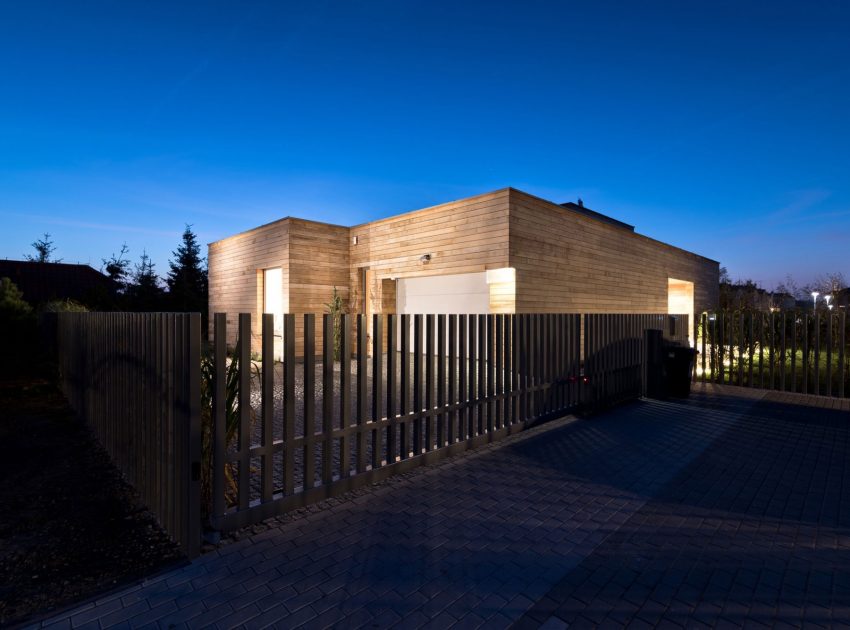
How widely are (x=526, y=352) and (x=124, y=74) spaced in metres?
11.3

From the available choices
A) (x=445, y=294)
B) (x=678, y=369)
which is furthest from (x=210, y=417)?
(x=445, y=294)

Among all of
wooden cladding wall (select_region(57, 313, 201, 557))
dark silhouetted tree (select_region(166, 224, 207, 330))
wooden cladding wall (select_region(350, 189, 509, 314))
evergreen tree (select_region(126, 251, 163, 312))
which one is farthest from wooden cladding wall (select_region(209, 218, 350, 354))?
evergreen tree (select_region(126, 251, 163, 312))

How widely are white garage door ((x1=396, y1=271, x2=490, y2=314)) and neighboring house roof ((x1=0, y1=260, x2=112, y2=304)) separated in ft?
73.9

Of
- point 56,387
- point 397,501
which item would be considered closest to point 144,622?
point 397,501

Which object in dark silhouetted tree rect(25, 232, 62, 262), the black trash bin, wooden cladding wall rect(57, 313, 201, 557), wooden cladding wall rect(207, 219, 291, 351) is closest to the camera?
wooden cladding wall rect(57, 313, 201, 557)

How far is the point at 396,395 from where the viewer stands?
3820mm

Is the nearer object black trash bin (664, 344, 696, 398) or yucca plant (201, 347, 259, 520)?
yucca plant (201, 347, 259, 520)

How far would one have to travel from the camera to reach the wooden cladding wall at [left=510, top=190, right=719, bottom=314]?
919 centimetres

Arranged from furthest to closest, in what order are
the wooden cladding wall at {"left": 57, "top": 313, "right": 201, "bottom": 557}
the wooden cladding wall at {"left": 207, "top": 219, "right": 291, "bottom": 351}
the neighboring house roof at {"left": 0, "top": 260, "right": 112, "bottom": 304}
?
the neighboring house roof at {"left": 0, "top": 260, "right": 112, "bottom": 304} < the wooden cladding wall at {"left": 207, "top": 219, "right": 291, "bottom": 351} < the wooden cladding wall at {"left": 57, "top": 313, "right": 201, "bottom": 557}

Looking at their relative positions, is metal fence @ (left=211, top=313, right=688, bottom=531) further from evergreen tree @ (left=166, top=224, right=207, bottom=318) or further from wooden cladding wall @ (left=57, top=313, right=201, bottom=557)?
evergreen tree @ (left=166, top=224, right=207, bottom=318)

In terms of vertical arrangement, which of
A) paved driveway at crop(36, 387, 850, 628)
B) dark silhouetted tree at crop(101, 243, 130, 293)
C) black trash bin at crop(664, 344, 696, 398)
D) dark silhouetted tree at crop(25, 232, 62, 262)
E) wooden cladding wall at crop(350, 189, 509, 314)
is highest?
dark silhouetted tree at crop(25, 232, 62, 262)

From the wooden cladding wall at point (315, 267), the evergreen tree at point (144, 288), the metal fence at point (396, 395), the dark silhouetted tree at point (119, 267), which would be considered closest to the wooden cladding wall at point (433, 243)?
the wooden cladding wall at point (315, 267)

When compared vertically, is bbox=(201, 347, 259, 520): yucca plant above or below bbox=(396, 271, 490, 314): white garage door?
below

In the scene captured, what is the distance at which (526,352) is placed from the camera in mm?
5305
